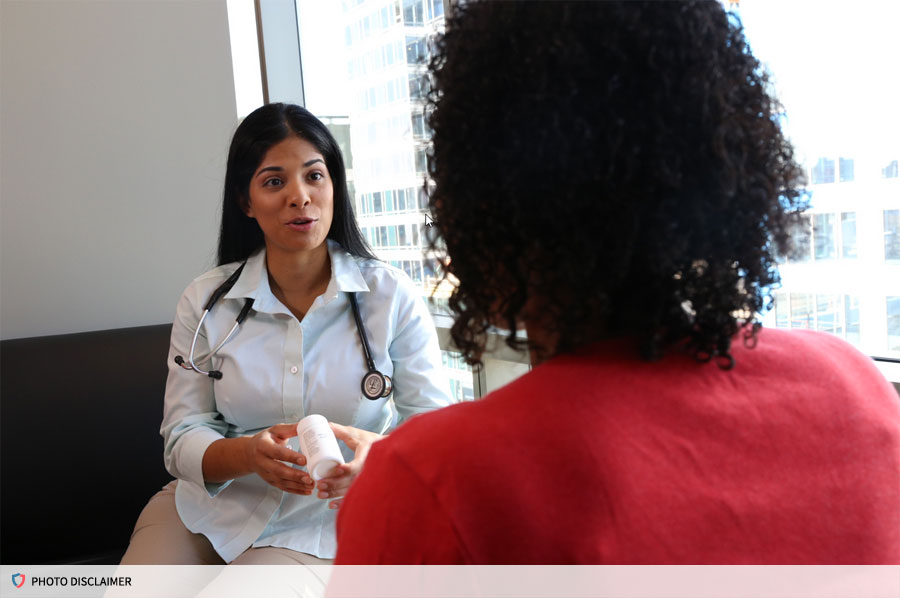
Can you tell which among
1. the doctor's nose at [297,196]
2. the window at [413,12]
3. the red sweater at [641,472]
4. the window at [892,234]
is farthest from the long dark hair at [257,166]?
the red sweater at [641,472]

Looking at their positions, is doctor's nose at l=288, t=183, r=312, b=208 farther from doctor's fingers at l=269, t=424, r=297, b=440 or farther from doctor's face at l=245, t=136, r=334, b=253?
doctor's fingers at l=269, t=424, r=297, b=440

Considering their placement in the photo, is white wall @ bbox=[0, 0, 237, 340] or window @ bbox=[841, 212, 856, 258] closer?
window @ bbox=[841, 212, 856, 258]

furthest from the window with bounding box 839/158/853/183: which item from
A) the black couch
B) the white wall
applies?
the white wall

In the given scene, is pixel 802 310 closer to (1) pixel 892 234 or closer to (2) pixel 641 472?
(1) pixel 892 234

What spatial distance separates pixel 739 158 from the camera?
62 cm

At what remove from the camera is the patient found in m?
0.54

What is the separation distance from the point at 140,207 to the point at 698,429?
2322 mm

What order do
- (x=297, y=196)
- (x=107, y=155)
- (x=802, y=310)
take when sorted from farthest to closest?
(x=107, y=155), (x=297, y=196), (x=802, y=310)

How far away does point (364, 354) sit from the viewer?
1677 mm

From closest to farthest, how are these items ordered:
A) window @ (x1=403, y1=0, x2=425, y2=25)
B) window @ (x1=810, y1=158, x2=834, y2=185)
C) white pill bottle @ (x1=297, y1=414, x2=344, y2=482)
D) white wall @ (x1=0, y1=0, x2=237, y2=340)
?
white pill bottle @ (x1=297, y1=414, x2=344, y2=482)
window @ (x1=810, y1=158, x2=834, y2=185)
white wall @ (x1=0, y1=0, x2=237, y2=340)
window @ (x1=403, y1=0, x2=425, y2=25)

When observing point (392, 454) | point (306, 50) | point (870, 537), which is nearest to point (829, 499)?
point (870, 537)

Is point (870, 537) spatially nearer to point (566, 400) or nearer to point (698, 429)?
point (698, 429)

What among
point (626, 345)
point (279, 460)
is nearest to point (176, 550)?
point (279, 460)

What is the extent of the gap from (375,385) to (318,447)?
0.38 meters
